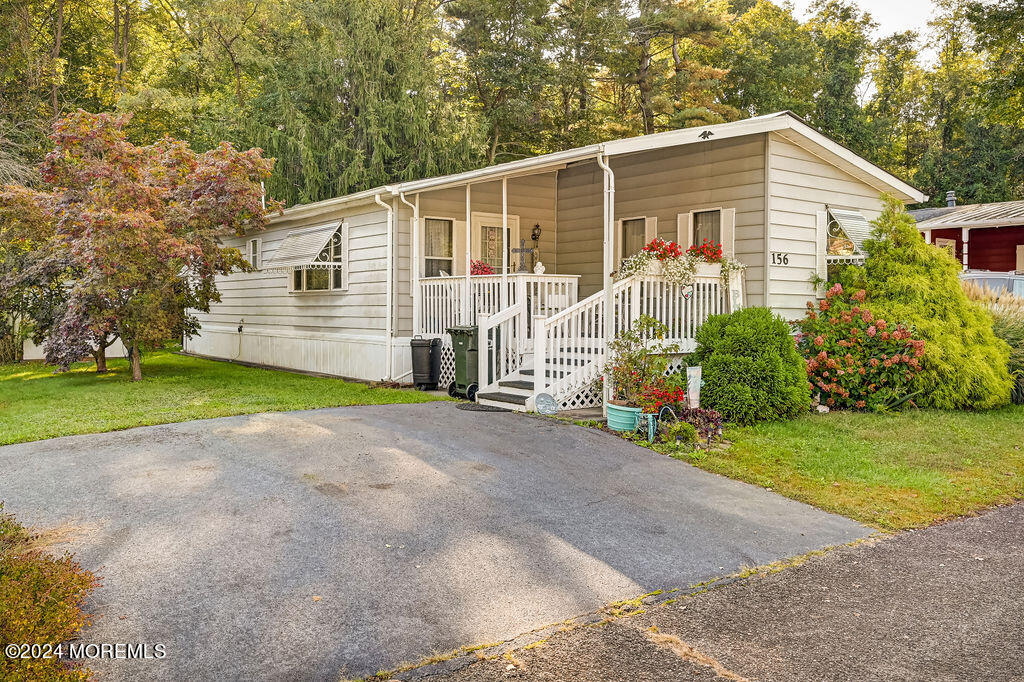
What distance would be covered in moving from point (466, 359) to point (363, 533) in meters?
5.59

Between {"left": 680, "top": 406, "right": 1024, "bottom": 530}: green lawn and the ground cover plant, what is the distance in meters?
4.73

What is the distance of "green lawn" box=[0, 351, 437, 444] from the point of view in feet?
26.7

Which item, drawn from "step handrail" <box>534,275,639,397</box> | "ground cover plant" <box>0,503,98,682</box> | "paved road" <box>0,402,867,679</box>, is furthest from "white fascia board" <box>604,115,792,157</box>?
"ground cover plant" <box>0,503,98,682</box>

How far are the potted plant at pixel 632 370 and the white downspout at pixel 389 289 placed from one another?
4384mm

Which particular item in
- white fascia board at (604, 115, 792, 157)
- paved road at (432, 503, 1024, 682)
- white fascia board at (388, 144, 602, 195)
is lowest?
paved road at (432, 503, 1024, 682)

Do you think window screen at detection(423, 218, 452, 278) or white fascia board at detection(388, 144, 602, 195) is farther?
window screen at detection(423, 218, 452, 278)

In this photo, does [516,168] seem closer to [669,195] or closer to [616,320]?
[616,320]

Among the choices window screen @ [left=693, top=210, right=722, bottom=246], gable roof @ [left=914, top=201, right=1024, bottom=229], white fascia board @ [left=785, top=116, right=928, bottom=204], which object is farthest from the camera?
gable roof @ [left=914, top=201, right=1024, bottom=229]

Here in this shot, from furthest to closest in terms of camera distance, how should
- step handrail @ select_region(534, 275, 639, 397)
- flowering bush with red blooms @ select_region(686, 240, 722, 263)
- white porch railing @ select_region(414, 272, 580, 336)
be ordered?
white porch railing @ select_region(414, 272, 580, 336)
flowering bush with red blooms @ select_region(686, 240, 722, 263)
step handrail @ select_region(534, 275, 639, 397)

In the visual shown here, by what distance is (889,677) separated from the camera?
2.87 metres

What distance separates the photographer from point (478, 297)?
10.6m

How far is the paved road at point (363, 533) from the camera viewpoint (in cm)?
324

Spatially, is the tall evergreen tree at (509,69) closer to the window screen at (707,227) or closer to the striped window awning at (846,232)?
the window screen at (707,227)

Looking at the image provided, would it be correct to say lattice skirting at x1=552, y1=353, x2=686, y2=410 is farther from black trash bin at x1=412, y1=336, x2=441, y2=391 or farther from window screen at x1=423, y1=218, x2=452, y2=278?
window screen at x1=423, y1=218, x2=452, y2=278
